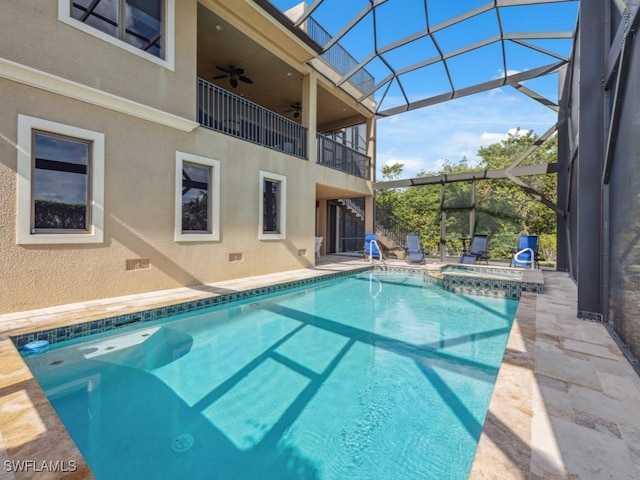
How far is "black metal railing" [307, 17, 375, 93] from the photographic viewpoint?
10.1m

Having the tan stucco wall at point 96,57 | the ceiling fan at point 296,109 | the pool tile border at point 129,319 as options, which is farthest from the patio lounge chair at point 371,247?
the tan stucco wall at point 96,57

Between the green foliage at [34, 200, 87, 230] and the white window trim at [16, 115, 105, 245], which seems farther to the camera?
the green foliage at [34, 200, 87, 230]

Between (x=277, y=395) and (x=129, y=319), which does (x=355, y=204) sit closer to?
(x=129, y=319)

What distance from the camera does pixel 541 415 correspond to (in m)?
1.96

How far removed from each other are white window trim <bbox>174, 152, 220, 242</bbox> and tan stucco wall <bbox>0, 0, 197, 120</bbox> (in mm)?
900

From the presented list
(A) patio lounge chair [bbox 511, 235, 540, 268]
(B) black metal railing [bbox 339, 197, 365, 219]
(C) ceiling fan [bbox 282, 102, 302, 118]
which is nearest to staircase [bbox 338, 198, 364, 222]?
(B) black metal railing [bbox 339, 197, 365, 219]

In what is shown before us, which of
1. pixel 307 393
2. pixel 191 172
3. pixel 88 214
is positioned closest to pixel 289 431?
pixel 307 393

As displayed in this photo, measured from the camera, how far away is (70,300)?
4734 millimetres

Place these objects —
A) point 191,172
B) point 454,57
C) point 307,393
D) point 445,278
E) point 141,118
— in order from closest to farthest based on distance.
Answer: point 307,393, point 141,118, point 191,172, point 445,278, point 454,57

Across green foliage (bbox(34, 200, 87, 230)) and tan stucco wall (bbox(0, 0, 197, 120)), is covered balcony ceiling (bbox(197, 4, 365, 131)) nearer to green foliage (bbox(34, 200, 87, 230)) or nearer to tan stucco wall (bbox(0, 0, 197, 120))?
tan stucco wall (bbox(0, 0, 197, 120))

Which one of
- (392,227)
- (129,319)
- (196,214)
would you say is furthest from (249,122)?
(392,227)

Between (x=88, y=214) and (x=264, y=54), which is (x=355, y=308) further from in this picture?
(x=264, y=54)

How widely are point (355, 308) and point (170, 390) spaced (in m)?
3.73

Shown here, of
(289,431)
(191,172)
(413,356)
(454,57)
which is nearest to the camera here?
(289,431)
